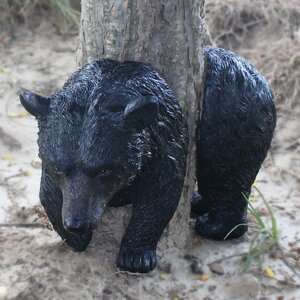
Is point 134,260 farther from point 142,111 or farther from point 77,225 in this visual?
point 142,111

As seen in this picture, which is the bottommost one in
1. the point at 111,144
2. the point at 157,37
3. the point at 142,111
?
the point at 111,144

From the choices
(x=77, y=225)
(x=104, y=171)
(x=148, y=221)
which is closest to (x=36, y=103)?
(x=104, y=171)

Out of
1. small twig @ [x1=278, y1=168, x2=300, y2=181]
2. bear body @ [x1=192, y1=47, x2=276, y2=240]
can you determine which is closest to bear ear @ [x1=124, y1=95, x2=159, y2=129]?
bear body @ [x1=192, y1=47, x2=276, y2=240]

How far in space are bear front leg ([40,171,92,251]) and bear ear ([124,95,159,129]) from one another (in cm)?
54

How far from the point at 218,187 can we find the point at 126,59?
0.79 m

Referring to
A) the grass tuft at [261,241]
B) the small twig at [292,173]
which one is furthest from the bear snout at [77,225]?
the small twig at [292,173]

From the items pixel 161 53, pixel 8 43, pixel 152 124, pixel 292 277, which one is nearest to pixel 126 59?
pixel 161 53

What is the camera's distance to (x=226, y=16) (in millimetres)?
6008

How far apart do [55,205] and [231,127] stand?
87cm

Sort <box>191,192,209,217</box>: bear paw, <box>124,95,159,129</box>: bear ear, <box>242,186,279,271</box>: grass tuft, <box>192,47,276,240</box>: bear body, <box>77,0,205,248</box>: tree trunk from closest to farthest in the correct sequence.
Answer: <box>124,95,159,129</box>: bear ear
<box>77,0,205,248</box>: tree trunk
<box>192,47,276,240</box>: bear body
<box>242,186,279,271</box>: grass tuft
<box>191,192,209,217</box>: bear paw

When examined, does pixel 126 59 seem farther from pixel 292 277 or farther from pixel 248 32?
pixel 248 32

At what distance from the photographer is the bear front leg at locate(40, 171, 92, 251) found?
2.89 meters

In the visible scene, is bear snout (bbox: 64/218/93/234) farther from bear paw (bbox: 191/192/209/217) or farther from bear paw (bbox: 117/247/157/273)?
bear paw (bbox: 191/192/209/217)

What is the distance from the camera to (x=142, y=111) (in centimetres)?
249
